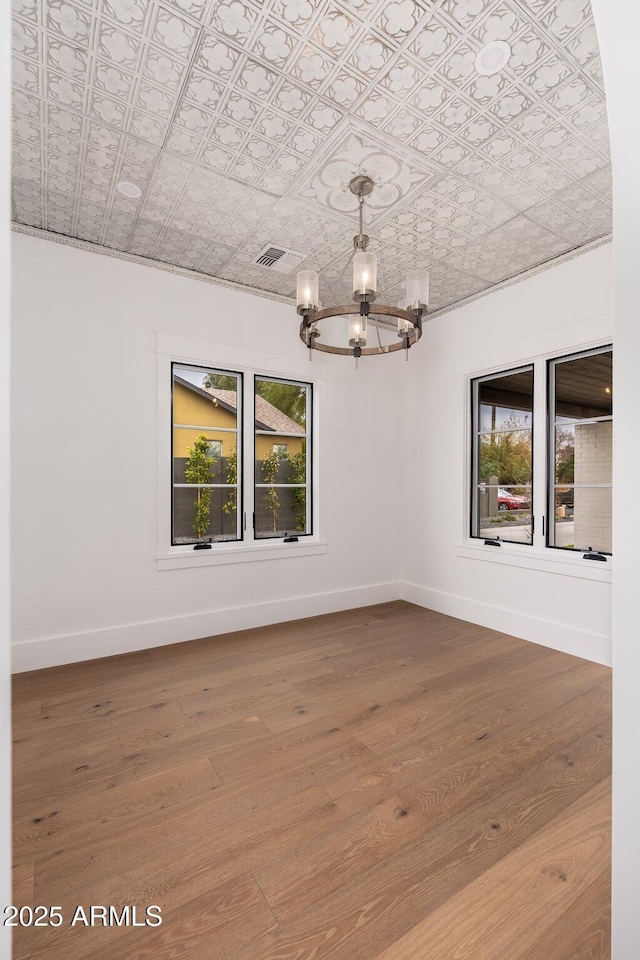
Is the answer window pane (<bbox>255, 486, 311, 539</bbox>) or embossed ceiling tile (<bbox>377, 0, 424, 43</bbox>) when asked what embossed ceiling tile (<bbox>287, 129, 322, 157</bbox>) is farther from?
window pane (<bbox>255, 486, 311, 539</bbox>)

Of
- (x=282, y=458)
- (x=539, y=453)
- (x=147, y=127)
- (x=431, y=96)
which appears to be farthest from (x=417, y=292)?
(x=282, y=458)

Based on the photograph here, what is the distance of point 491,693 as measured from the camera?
9.18 feet

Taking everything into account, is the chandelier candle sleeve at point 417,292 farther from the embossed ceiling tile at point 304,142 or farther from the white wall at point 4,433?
the white wall at point 4,433

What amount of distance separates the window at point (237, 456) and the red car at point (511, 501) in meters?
1.74

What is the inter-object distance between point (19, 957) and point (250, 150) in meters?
3.31

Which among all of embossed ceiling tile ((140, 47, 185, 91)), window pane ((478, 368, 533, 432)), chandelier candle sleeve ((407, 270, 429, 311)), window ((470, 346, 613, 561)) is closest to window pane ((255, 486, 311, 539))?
window ((470, 346, 613, 561))

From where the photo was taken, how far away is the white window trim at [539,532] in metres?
3.35

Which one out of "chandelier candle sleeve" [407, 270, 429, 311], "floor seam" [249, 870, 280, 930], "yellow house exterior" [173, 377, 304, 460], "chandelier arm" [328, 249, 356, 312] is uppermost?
"chandelier arm" [328, 249, 356, 312]

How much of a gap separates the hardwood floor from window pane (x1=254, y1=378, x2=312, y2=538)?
147 cm

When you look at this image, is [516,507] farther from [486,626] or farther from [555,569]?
[486,626]

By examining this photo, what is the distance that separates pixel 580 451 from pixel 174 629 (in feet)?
11.3

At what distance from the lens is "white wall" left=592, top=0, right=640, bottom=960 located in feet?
2.69

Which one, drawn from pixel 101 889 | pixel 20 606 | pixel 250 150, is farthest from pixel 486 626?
pixel 250 150

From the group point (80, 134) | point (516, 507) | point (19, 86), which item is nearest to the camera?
point (19, 86)
